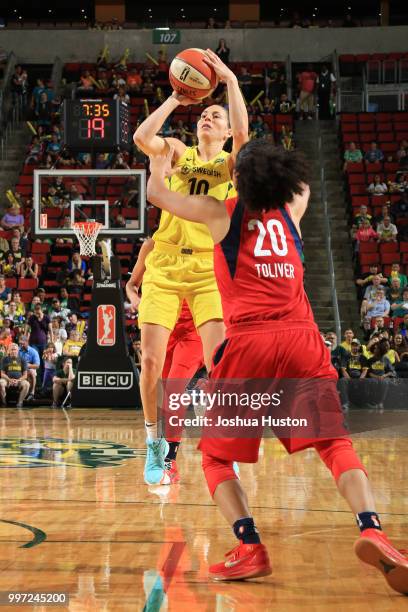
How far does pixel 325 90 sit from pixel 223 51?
8.72ft

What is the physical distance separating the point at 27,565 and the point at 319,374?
1319 mm

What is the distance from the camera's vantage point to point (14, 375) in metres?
14.8

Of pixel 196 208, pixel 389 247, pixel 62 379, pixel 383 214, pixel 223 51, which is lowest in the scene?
pixel 62 379

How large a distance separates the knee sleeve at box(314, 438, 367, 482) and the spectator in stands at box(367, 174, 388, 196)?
17018mm

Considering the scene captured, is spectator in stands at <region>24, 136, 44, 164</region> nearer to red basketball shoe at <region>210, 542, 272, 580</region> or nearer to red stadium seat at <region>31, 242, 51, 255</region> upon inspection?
red stadium seat at <region>31, 242, 51, 255</region>

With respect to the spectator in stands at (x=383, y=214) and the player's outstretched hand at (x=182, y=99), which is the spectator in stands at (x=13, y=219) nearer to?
the spectator in stands at (x=383, y=214)

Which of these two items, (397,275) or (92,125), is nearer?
(92,125)

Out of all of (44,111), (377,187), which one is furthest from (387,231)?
(44,111)

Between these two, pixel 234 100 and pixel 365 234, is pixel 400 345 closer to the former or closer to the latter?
pixel 365 234

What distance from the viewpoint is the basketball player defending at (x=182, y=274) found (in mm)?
6164

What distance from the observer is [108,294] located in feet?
47.4

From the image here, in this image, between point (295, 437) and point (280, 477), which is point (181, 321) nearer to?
point (280, 477)

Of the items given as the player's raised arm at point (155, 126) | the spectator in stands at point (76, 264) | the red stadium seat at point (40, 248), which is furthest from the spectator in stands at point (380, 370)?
the player's raised arm at point (155, 126)

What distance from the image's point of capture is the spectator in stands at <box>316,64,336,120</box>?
2401cm
